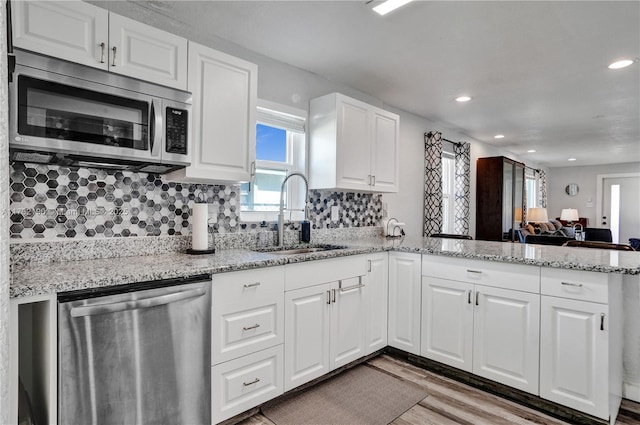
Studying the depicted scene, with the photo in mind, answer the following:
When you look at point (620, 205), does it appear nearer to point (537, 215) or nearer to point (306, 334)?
point (537, 215)

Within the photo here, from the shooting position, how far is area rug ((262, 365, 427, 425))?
195 centimetres

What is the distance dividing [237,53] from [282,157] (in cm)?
87

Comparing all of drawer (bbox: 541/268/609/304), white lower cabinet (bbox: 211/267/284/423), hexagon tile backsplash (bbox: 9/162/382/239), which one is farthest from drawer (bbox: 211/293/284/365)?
drawer (bbox: 541/268/609/304)

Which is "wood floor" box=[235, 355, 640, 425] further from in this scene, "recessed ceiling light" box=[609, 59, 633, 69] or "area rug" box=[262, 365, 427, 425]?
"recessed ceiling light" box=[609, 59, 633, 69]

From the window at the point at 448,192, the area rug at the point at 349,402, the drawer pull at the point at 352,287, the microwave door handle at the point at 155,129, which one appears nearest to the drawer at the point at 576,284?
the area rug at the point at 349,402

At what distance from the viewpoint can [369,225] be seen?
371cm

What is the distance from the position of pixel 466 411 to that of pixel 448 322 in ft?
1.85

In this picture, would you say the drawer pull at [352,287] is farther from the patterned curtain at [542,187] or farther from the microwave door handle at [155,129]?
the patterned curtain at [542,187]

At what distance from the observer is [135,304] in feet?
4.74

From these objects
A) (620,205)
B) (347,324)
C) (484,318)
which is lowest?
(347,324)

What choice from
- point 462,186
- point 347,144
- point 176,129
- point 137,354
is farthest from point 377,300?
point 462,186

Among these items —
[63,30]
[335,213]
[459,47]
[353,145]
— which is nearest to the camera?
[63,30]

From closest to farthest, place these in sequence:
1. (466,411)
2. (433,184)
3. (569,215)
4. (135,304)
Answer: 1. (135,304)
2. (466,411)
3. (433,184)
4. (569,215)

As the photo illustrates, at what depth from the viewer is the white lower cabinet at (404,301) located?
2.61m
